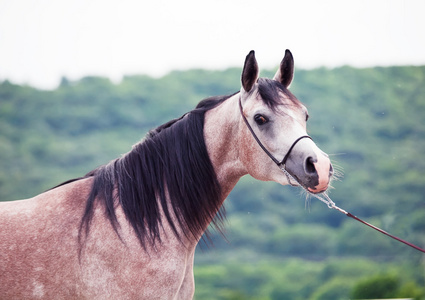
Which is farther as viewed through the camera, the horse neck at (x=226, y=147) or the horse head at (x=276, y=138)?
the horse neck at (x=226, y=147)

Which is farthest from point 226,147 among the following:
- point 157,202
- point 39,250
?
point 39,250

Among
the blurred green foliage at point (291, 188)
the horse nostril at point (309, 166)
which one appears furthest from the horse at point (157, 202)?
the blurred green foliage at point (291, 188)

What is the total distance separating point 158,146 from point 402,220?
8.27 metres

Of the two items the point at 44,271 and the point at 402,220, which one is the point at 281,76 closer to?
the point at 44,271

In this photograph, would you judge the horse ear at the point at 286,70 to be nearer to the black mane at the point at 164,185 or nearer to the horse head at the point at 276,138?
the horse head at the point at 276,138

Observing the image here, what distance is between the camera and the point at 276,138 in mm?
2695

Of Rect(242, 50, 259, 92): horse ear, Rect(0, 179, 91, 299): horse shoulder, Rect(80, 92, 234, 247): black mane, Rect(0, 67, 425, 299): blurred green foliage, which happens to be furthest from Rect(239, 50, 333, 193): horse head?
Rect(0, 67, 425, 299): blurred green foliage

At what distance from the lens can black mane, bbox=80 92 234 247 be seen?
267 cm

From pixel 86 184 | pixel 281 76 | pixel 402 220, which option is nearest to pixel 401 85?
pixel 402 220

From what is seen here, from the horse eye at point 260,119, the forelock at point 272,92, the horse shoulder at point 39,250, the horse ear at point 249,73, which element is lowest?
the horse shoulder at point 39,250

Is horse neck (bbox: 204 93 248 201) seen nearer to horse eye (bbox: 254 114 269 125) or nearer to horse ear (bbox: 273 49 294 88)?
horse eye (bbox: 254 114 269 125)

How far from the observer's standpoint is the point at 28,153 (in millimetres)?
10578

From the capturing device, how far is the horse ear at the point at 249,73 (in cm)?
277

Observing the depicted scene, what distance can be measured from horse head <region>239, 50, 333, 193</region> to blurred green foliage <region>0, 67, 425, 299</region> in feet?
20.3
